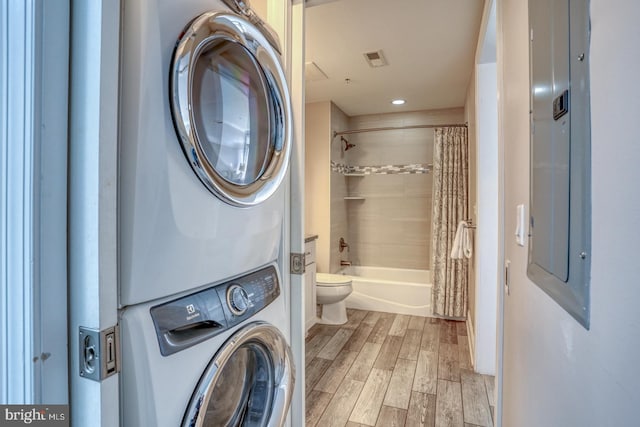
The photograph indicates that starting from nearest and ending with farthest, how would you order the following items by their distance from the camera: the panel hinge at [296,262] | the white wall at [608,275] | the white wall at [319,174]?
the white wall at [608,275]
the panel hinge at [296,262]
the white wall at [319,174]

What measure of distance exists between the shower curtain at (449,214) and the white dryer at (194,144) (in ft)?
9.06

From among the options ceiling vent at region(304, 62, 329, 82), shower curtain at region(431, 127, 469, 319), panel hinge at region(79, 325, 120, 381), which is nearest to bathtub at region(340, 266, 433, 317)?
shower curtain at region(431, 127, 469, 319)

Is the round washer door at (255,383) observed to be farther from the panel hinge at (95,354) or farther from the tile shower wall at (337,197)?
the tile shower wall at (337,197)

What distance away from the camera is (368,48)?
2.35 metres

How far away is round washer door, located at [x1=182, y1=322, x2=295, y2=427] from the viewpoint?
87 cm

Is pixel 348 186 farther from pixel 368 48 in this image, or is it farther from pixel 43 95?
pixel 43 95

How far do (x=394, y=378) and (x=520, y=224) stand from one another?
1.61 m

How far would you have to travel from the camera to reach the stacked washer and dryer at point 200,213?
1.92 feet

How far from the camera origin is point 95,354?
53 centimetres

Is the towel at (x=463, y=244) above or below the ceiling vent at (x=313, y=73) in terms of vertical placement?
below

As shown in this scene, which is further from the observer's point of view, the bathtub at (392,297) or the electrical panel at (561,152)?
the bathtub at (392,297)

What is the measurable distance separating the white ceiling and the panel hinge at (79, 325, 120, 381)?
1.61 m

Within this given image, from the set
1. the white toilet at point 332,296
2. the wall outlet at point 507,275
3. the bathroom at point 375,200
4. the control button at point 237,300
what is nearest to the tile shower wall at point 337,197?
the bathroom at point 375,200

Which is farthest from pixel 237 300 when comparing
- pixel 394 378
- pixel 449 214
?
pixel 449 214
